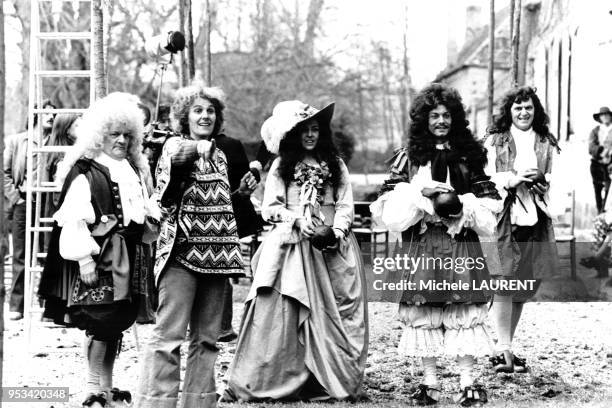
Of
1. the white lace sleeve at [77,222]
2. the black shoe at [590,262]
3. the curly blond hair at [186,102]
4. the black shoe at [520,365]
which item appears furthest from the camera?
the black shoe at [590,262]

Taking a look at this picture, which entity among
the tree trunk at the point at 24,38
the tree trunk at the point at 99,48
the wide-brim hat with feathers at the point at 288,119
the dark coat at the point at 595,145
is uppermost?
the tree trunk at the point at 24,38

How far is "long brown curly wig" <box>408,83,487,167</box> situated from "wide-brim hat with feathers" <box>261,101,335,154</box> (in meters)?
0.60

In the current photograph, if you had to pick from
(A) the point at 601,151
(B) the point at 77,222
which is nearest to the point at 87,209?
(B) the point at 77,222

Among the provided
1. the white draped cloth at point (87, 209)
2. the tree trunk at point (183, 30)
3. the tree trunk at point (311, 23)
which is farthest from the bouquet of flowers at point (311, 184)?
the tree trunk at point (311, 23)

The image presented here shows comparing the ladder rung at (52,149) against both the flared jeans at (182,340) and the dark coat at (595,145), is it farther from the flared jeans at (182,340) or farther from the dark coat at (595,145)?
the dark coat at (595,145)

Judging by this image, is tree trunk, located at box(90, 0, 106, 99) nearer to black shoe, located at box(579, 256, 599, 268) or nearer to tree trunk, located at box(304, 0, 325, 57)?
black shoe, located at box(579, 256, 599, 268)

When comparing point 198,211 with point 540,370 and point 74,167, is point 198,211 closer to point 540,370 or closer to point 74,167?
point 74,167

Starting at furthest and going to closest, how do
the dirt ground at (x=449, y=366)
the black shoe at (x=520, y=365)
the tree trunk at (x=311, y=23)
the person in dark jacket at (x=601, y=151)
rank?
the tree trunk at (x=311, y=23) < the person in dark jacket at (x=601, y=151) < the black shoe at (x=520, y=365) < the dirt ground at (x=449, y=366)

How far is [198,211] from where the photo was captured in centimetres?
543

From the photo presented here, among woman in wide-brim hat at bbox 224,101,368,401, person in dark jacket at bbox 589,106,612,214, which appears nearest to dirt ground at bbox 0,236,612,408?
woman in wide-brim hat at bbox 224,101,368,401

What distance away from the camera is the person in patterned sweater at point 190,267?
5297 millimetres

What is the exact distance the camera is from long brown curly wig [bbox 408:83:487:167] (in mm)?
6195

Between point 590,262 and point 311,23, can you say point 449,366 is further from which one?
point 311,23

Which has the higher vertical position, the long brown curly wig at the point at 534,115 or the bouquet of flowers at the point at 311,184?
the long brown curly wig at the point at 534,115
